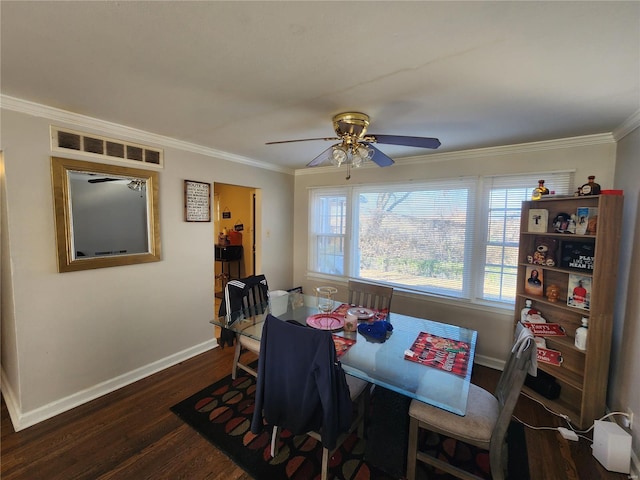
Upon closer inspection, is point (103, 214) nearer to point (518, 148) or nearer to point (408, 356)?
point (408, 356)

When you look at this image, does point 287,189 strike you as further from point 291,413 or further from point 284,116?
point 291,413

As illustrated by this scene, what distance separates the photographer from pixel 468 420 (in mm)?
1541

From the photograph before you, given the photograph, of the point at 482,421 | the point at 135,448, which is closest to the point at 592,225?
the point at 482,421

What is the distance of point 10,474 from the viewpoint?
65.4 inches

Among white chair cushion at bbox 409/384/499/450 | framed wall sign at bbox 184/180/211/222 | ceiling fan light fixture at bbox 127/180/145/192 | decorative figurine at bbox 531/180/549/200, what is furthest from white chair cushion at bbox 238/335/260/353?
decorative figurine at bbox 531/180/549/200

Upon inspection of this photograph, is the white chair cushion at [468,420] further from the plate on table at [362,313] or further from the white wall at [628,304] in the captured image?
the white wall at [628,304]

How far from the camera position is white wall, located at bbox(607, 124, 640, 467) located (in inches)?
72.1

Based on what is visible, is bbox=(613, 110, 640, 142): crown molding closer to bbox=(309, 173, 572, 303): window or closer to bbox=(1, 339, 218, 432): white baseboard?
bbox=(309, 173, 572, 303): window

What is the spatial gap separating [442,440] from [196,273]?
9.05 feet

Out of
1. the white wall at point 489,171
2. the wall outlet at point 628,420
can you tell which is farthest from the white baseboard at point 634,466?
the white wall at point 489,171

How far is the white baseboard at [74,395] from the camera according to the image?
204cm

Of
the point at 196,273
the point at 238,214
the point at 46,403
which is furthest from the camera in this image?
the point at 238,214

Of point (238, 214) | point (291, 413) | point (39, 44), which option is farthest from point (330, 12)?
point (238, 214)

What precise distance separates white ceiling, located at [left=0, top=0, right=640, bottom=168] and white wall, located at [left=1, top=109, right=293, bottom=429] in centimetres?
57
